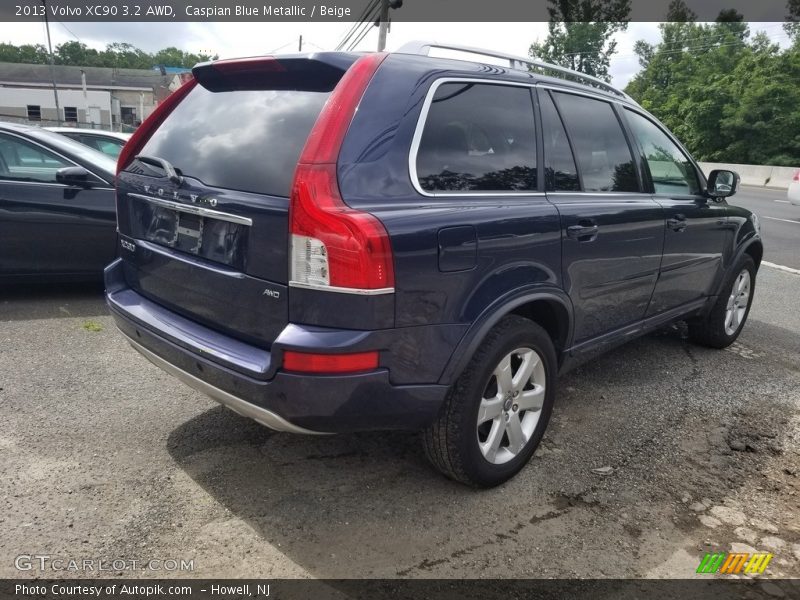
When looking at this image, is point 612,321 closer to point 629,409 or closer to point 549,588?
point 629,409

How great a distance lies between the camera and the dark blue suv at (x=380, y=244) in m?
2.23

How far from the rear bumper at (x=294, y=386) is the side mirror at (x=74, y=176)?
131 inches

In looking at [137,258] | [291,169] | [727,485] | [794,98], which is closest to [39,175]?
[137,258]

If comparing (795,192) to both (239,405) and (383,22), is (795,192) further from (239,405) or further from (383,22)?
(239,405)

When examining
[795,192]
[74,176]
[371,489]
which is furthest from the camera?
[795,192]

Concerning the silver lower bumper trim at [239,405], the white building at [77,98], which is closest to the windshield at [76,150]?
the silver lower bumper trim at [239,405]

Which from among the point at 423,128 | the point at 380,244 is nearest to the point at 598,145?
the point at 423,128

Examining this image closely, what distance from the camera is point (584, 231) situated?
3111mm

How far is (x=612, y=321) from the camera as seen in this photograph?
3.59 metres

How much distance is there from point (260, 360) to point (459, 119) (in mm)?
1324

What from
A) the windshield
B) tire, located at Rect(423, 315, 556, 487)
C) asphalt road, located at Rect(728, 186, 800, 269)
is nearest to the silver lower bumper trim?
tire, located at Rect(423, 315, 556, 487)

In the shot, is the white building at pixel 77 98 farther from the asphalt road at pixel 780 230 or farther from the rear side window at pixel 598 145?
the rear side window at pixel 598 145

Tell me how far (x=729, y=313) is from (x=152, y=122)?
446 centimetres

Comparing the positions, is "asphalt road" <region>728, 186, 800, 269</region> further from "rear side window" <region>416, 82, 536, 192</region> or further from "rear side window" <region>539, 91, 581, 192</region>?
"rear side window" <region>416, 82, 536, 192</region>
